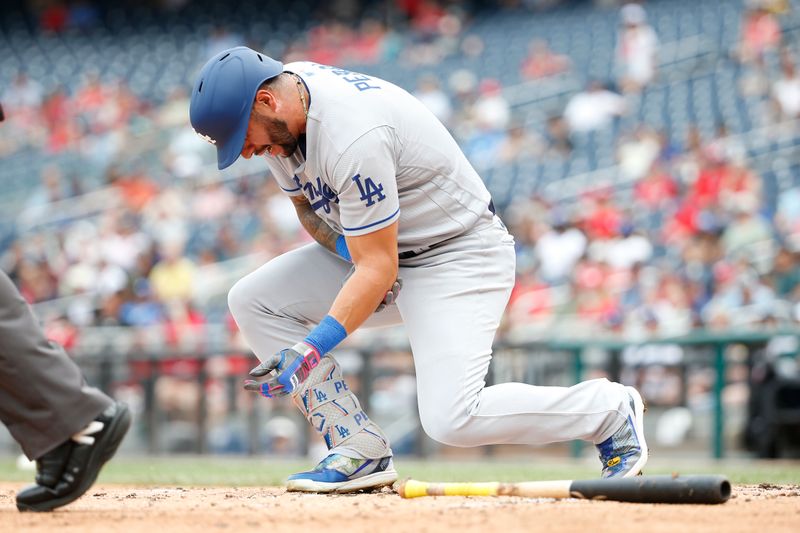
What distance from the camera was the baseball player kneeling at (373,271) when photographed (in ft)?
12.0

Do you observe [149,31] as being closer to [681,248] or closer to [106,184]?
[106,184]

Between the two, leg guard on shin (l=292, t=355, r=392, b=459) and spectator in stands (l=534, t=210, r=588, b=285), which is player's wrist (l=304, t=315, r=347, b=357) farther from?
spectator in stands (l=534, t=210, r=588, b=285)

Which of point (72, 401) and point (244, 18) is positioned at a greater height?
point (244, 18)

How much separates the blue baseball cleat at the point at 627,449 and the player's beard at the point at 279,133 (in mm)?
1479

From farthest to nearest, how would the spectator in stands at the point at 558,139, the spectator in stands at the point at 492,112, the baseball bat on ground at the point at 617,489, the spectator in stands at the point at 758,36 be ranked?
the spectator in stands at the point at 492,112 < the spectator in stands at the point at 558,139 < the spectator in stands at the point at 758,36 < the baseball bat on ground at the point at 617,489

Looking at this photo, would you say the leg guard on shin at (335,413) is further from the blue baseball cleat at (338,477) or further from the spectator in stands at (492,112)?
the spectator in stands at (492,112)

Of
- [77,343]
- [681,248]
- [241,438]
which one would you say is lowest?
[241,438]

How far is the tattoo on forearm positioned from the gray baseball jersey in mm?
63

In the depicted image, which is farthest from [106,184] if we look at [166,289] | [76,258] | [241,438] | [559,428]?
[559,428]

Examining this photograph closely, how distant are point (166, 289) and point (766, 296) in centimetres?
566

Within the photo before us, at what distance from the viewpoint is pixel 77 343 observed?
10.4 m

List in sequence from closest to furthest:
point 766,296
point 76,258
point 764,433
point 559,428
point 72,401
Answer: point 72,401, point 559,428, point 764,433, point 766,296, point 76,258

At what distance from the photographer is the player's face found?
371 centimetres

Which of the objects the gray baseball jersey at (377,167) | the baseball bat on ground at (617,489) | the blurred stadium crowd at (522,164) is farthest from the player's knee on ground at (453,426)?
the blurred stadium crowd at (522,164)
